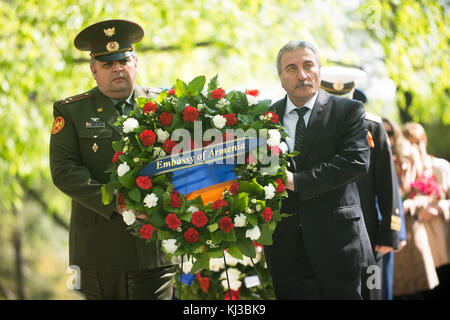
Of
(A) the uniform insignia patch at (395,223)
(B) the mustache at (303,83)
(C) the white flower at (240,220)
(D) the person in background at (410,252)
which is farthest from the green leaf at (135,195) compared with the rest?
(D) the person in background at (410,252)

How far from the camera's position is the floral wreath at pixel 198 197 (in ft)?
8.90

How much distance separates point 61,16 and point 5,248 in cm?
1527

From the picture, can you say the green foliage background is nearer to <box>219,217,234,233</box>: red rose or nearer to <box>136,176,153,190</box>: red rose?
<box>136,176,153,190</box>: red rose

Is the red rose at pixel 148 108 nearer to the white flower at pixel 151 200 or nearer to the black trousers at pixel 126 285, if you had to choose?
the white flower at pixel 151 200

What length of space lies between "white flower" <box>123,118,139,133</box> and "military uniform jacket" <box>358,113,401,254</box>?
1.82 meters

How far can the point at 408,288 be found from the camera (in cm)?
505

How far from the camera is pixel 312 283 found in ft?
9.95

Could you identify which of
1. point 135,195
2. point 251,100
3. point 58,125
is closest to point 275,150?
point 251,100

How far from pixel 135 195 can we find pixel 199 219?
36cm

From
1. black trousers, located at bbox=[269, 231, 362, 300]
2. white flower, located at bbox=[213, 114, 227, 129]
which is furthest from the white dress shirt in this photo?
black trousers, located at bbox=[269, 231, 362, 300]

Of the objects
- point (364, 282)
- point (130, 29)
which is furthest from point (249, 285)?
point (130, 29)

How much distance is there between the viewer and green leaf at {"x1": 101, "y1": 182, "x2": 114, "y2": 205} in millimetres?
2930

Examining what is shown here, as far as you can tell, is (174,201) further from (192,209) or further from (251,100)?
(251,100)

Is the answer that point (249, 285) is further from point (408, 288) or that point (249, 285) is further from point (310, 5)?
point (310, 5)
